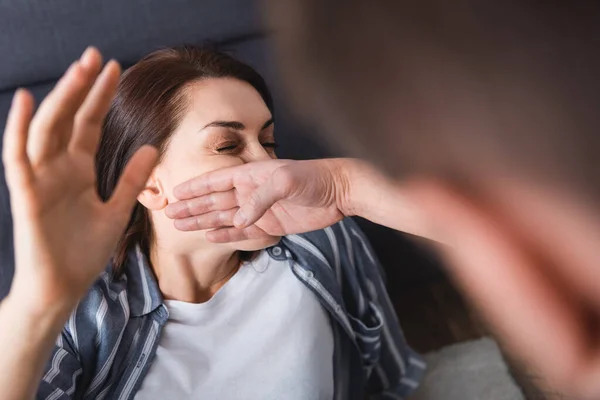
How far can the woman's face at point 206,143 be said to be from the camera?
90cm

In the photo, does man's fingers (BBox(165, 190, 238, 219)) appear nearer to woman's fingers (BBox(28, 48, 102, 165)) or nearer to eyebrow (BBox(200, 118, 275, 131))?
eyebrow (BBox(200, 118, 275, 131))

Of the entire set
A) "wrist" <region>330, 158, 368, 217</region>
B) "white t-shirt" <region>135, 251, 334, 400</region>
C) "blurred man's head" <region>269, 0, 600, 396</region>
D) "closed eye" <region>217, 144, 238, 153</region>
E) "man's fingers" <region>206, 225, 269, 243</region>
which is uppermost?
"blurred man's head" <region>269, 0, 600, 396</region>

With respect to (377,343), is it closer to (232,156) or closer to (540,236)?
(232,156)

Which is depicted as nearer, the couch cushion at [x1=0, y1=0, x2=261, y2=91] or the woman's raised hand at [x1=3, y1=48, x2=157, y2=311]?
the woman's raised hand at [x1=3, y1=48, x2=157, y2=311]

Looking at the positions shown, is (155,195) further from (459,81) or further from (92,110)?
(459,81)

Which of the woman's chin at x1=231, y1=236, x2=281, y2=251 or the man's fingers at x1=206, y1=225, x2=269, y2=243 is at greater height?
the man's fingers at x1=206, y1=225, x2=269, y2=243

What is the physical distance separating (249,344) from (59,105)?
62cm

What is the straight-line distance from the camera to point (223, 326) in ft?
3.26

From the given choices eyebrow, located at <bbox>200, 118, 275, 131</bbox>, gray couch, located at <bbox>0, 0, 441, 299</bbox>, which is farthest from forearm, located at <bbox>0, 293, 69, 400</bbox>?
gray couch, located at <bbox>0, 0, 441, 299</bbox>

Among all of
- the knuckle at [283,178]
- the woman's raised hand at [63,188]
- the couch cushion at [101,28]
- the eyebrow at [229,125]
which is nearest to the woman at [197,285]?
the eyebrow at [229,125]

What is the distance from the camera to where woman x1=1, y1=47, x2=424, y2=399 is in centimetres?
89

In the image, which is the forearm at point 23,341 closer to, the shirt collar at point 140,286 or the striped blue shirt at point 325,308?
the striped blue shirt at point 325,308

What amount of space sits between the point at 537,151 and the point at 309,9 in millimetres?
99

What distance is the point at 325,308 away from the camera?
1.07 metres
